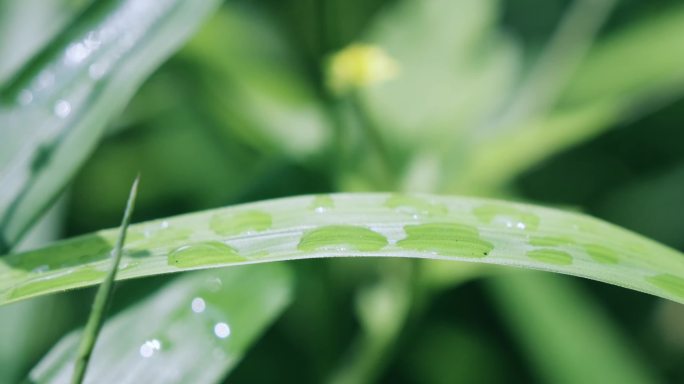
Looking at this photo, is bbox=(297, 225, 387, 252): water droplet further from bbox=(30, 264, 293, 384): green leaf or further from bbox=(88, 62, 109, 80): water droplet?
bbox=(88, 62, 109, 80): water droplet

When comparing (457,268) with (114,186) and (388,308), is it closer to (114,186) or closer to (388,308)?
(388,308)

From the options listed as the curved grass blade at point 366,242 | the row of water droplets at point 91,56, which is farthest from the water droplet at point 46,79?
the curved grass blade at point 366,242

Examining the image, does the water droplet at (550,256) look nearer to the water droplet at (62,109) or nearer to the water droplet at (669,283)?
the water droplet at (669,283)

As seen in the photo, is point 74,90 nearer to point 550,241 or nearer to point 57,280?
point 57,280

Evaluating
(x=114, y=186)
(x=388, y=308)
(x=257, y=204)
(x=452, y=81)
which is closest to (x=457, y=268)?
(x=388, y=308)

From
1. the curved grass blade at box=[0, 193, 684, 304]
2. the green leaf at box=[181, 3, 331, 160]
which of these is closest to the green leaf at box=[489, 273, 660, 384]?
the green leaf at box=[181, 3, 331, 160]

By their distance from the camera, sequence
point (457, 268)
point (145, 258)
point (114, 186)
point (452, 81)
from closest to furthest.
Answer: point (145, 258)
point (457, 268)
point (452, 81)
point (114, 186)
